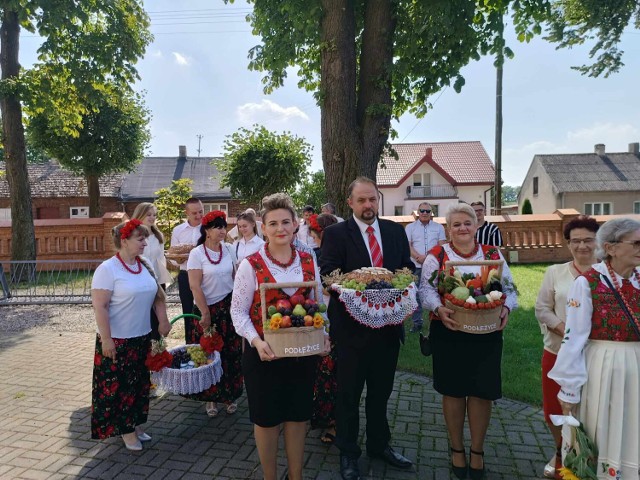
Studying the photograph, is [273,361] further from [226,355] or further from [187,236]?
[187,236]

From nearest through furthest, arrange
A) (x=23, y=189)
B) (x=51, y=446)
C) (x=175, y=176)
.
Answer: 1. (x=51, y=446)
2. (x=23, y=189)
3. (x=175, y=176)

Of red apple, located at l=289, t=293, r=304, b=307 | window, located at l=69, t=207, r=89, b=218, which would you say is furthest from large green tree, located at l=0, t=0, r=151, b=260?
window, located at l=69, t=207, r=89, b=218

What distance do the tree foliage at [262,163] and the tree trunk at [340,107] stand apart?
28.3 ft

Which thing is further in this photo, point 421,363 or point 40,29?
point 40,29

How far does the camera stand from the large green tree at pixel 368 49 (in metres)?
8.34

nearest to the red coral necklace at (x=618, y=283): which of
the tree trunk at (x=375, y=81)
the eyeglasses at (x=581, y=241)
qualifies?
the eyeglasses at (x=581, y=241)

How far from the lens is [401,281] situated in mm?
3414

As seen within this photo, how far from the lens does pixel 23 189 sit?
14695 millimetres

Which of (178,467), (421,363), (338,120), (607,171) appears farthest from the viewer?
(607,171)

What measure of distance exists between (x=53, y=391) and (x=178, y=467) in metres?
2.87

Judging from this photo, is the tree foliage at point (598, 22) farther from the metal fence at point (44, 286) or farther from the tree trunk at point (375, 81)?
the metal fence at point (44, 286)

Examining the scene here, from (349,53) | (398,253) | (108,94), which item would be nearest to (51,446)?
(398,253)

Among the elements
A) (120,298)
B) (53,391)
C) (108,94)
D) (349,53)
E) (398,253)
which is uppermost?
(108,94)

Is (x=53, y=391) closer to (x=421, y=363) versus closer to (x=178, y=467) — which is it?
(x=178, y=467)
